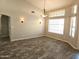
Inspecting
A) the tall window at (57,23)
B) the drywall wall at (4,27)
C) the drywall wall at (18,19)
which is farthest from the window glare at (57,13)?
the drywall wall at (4,27)

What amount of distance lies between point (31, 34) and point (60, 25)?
112 inches

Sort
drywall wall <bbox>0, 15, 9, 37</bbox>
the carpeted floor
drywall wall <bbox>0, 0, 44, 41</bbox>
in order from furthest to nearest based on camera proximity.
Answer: drywall wall <bbox>0, 15, 9, 37</bbox>
drywall wall <bbox>0, 0, 44, 41</bbox>
the carpeted floor

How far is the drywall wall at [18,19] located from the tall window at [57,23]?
1248 mm

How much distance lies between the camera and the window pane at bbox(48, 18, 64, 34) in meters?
6.70

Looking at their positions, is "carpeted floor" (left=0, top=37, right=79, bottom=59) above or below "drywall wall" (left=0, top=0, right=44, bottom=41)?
below

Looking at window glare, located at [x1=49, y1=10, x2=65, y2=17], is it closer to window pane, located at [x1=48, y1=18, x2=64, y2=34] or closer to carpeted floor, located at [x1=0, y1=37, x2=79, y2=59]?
window pane, located at [x1=48, y1=18, x2=64, y2=34]

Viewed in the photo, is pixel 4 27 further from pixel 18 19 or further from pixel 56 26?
pixel 56 26

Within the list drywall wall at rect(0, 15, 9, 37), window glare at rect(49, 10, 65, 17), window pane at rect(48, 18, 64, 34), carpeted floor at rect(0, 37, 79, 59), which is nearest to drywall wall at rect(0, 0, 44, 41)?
window pane at rect(48, 18, 64, 34)

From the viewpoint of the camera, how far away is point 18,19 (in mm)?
6469

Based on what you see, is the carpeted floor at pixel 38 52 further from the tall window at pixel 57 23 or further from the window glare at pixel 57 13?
the window glare at pixel 57 13

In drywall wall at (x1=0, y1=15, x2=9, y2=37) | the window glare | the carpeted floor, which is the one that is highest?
the window glare

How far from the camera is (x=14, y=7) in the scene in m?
6.19

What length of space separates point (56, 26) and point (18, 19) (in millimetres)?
3567

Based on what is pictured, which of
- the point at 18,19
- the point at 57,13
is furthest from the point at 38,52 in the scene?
the point at 57,13
